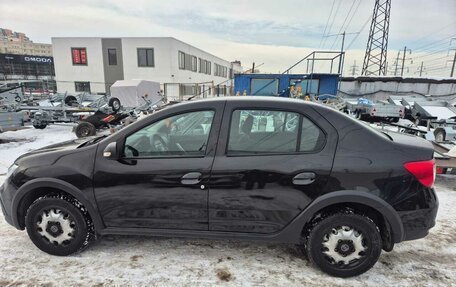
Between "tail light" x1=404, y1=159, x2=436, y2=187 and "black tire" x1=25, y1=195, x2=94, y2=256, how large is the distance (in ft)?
9.99

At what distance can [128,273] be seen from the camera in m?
2.73

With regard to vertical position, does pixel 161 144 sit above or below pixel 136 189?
above

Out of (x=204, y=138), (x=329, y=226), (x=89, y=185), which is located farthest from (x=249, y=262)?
(x=89, y=185)

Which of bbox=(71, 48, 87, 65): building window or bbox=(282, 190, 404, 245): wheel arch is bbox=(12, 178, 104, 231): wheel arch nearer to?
bbox=(282, 190, 404, 245): wheel arch

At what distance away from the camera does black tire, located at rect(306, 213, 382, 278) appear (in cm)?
256

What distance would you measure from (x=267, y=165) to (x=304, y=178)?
336 mm

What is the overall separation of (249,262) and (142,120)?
176 cm

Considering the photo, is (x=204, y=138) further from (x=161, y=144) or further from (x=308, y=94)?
(x=308, y=94)

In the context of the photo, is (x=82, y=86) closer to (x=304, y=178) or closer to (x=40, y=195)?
(x=40, y=195)

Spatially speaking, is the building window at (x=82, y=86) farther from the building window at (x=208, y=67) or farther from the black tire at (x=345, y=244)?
the black tire at (x=345, y=244)

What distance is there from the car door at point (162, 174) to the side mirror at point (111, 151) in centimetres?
6

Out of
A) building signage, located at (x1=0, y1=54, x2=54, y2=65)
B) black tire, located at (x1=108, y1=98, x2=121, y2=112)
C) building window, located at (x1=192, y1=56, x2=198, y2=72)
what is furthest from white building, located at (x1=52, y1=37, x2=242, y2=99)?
building signage, located at (x1=0, y1=54, x2=54, y2=65)

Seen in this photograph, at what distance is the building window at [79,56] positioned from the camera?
3170cm

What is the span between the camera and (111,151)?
265 cm
